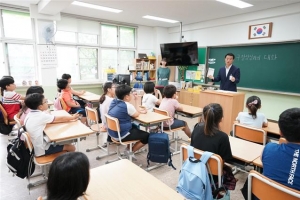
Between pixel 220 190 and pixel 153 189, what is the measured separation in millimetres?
687

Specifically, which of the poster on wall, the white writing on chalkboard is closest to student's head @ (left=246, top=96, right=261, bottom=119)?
the white writing on chalkboard

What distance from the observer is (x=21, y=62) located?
18.3 feet

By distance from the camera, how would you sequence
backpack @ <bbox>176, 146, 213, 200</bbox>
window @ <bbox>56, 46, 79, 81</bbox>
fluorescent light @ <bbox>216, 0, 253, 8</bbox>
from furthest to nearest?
1. window @ <bbox>56, 46, 79, 81</bbox>
2. fluorescent light @ <bbox>216, 0, 253, 8</bbox>
3. backpack @ <bbox>176, 146, 213, 200</bbox>

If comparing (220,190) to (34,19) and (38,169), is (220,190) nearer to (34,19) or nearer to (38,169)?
(38,169)

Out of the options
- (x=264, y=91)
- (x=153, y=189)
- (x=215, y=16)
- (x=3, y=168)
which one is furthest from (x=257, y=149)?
(x=215, y=16)

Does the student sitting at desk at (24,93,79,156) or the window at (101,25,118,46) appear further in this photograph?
the window at (101,25,118,46)

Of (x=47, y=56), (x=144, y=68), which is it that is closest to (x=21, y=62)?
(x=47, y=56)

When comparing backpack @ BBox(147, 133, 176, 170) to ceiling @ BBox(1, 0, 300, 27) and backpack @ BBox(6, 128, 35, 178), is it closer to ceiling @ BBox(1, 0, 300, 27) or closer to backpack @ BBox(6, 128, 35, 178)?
backpack @ BBox(6, 128, 35, 178)

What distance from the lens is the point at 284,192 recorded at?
1.12 metres

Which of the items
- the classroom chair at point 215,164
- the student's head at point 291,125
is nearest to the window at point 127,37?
the classroom chair at point 215,164

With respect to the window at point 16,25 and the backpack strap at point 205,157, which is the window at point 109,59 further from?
the backpack strap at point 205,157

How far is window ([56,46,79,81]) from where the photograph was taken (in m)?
6.08

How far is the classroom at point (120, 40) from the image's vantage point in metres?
4.66

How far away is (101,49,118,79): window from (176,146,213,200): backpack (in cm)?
588
